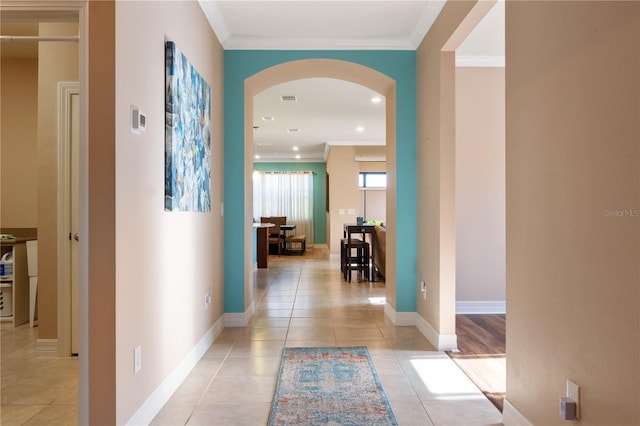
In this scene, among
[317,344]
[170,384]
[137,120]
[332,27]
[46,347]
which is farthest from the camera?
[332,27]

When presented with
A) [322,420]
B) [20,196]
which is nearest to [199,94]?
[322,420]

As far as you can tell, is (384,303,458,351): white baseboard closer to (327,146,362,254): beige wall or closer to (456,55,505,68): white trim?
(456,55,505,68): white trim

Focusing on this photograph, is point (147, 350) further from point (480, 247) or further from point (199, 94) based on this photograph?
point (480, 247)

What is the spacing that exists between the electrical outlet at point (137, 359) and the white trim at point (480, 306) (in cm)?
349

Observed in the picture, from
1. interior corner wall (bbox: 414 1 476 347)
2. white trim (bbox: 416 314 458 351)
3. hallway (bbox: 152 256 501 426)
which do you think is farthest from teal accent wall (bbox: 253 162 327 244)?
white trim (bbox: 416 314 458 351)

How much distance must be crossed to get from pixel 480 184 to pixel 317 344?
2537mm

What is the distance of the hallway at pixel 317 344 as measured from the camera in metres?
2.22

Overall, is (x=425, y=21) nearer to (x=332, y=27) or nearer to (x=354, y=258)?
(x=332, y=27)

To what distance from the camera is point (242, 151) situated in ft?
13.2

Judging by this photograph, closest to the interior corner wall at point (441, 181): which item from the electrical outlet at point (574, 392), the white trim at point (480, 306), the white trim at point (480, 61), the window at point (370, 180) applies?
the white trim at point (480, 61)

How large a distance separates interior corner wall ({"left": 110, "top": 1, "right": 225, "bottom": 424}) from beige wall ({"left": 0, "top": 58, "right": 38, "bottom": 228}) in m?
2.78

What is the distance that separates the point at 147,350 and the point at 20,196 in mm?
3611

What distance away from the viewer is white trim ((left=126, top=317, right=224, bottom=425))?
2045 millimetres

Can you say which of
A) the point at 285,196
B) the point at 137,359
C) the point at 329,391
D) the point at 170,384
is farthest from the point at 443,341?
the point at 285,196
